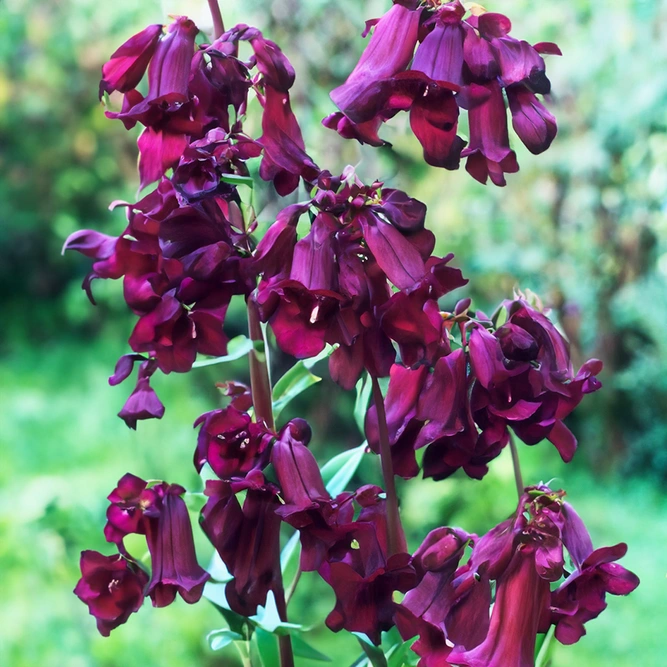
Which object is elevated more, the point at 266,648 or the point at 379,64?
the point at 379,64

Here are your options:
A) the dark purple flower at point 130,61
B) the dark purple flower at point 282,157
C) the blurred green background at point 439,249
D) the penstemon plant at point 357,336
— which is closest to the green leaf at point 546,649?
the penstemon plant at point 357,336

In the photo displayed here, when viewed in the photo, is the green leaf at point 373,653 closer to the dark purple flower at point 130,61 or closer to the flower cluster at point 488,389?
the flower cluster at point 488,389

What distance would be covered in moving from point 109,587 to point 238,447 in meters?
0.14

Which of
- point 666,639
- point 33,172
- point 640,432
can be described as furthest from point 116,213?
point 666,639

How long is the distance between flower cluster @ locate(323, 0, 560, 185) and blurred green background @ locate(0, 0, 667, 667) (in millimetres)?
850

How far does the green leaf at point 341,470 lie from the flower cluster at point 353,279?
137 mm

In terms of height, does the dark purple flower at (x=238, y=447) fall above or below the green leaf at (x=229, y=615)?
above

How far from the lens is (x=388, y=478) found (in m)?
0.46

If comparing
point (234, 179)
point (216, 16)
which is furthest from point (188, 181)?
point (216, 16)

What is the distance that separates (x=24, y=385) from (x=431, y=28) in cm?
251

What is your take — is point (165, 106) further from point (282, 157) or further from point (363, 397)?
point (363, 397)

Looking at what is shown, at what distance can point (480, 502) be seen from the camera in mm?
1662

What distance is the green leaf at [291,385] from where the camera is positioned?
0.54m

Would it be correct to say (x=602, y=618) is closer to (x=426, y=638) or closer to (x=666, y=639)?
(x=666, y=639)
